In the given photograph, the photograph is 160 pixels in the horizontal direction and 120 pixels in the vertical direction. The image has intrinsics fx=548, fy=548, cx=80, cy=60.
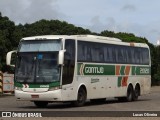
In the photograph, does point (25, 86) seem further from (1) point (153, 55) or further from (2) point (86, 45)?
(1) point (153, 55)

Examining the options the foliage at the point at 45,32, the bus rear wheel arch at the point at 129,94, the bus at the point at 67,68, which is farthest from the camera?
the foliage at the point at 45,32

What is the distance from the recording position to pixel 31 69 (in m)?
24.6

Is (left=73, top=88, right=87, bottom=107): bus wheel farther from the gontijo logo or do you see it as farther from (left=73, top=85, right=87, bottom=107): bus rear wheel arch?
the gontijo logo

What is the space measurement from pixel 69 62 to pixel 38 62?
145cm

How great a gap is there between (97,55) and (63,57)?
414cm

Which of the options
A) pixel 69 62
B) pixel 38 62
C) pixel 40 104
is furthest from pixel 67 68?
pixel 40 104

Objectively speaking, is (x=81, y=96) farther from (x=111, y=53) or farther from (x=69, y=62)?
(x=111, y=53)

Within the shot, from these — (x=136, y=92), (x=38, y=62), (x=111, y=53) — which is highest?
(x=111, y=53)

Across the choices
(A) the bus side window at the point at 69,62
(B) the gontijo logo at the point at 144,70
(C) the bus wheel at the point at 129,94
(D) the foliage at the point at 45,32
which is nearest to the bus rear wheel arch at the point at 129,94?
(C) the bus wheel at the point at 129,94

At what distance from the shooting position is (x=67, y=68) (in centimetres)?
2484

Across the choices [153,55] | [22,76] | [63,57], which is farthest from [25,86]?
[153,55]

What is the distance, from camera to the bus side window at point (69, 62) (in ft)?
80.9

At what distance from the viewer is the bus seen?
2430 cm

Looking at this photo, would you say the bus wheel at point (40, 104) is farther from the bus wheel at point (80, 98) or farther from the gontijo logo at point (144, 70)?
the gontijo logo at point (144, 70)
